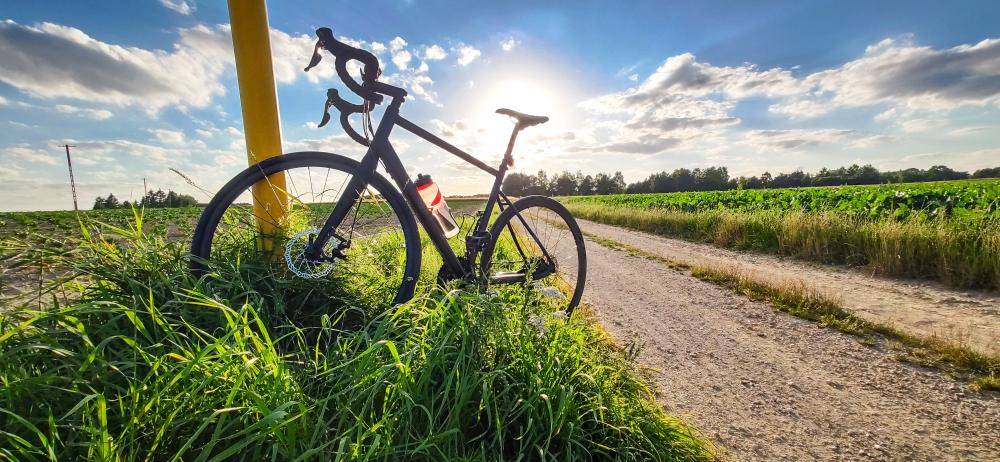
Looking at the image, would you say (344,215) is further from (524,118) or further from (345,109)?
(524,118)

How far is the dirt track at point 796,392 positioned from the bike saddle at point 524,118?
1.95 m

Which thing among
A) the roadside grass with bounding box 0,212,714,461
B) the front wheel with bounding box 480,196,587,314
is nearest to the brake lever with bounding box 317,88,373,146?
the roadside grass with bounding box 0,212,714,461

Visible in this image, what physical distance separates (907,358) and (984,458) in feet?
4.03

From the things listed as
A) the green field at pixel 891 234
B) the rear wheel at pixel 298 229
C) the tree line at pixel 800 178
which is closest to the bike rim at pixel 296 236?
the rear wheel at pixel 298 229

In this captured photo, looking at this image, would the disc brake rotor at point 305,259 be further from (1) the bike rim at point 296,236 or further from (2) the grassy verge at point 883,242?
(2) the grassy verge at point 883,242

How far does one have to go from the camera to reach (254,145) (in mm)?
2822

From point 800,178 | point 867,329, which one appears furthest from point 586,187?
point 867,329

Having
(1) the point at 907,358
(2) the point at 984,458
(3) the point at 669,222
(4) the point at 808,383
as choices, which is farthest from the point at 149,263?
(3) the point at 669,222

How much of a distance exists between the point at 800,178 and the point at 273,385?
8362 cm

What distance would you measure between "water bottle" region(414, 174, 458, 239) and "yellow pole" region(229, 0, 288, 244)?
0.90 metres

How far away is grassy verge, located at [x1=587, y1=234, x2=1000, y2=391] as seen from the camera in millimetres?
2764

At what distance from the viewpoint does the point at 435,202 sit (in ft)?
9.63

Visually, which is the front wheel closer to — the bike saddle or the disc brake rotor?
the bike saddle

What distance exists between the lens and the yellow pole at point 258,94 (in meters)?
2.68
